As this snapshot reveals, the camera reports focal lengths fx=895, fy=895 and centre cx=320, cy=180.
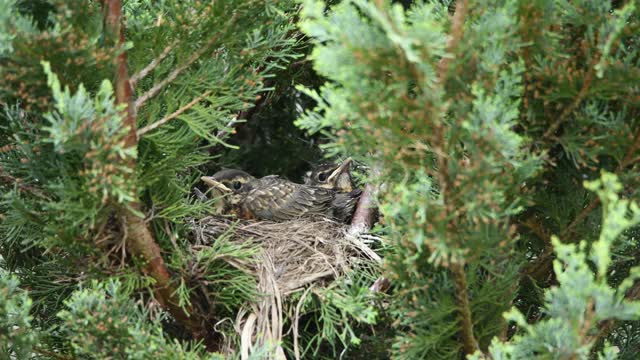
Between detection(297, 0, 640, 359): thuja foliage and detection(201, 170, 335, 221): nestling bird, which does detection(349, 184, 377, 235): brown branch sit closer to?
detection(201, 170, 335, 221): nestling bird

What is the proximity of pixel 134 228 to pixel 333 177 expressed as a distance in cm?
274

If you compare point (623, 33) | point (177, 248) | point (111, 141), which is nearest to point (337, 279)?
point (177, 248)

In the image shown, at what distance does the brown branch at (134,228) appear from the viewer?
3.77m

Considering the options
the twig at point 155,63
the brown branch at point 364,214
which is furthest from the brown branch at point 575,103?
the brown branch at point 364,214

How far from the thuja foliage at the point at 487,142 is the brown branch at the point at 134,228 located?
0.79 meters

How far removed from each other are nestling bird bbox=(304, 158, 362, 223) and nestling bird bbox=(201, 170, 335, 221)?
0.08m

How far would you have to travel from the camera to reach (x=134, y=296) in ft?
13.8

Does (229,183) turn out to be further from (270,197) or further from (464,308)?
(464,308)

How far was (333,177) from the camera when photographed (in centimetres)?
645

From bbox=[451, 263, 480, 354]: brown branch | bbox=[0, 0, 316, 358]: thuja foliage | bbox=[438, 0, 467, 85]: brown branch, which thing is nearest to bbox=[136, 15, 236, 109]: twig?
bbox=[0, 0, 316, 358]: thuja foliage

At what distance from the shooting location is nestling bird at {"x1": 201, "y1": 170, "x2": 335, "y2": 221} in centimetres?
608

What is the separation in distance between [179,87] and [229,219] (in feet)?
7.04

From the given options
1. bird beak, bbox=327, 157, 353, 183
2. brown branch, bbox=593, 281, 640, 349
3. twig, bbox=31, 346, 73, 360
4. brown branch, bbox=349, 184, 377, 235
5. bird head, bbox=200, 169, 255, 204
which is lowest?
brown branch, bbox=593, 281, 640, 349

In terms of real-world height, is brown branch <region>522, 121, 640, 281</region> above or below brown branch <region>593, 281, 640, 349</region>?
above
